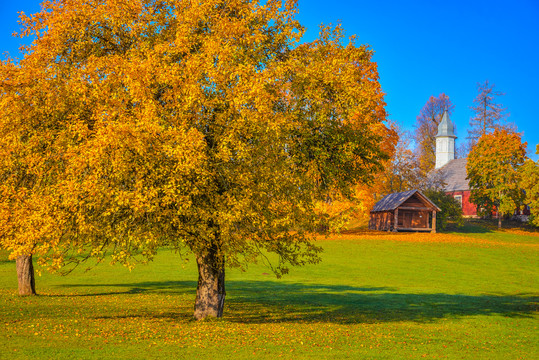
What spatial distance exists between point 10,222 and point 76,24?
6776 millimetres

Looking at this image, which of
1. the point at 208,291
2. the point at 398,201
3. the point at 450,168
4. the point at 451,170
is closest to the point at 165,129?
the point at 208,291

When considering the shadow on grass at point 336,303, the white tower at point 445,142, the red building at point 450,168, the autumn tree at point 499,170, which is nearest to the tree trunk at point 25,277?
the shadow on grass at point 336,303

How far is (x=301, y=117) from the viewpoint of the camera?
18.1 m

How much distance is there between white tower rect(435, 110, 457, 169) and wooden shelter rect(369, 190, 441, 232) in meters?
42.5

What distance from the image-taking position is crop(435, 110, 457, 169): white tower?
105750 mm

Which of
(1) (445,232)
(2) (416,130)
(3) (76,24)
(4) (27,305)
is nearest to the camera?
(3) (76,24)

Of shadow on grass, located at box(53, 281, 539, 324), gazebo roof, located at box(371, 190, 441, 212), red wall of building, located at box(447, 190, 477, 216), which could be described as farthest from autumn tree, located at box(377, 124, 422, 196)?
shadow on grass, located at box(53, 281, 539, 324)

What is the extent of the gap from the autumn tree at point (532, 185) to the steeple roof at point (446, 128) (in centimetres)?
4181

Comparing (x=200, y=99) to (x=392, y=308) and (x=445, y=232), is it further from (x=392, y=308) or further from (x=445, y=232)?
(x=445, y=232)

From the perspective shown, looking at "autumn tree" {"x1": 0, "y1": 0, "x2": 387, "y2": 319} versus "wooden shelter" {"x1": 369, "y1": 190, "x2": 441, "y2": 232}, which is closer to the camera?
"autumn tree" {"x1": 0, "y1": 0, "x2": 387, "y2": 319}

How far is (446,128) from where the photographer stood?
10569cm

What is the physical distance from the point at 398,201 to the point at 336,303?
128ft

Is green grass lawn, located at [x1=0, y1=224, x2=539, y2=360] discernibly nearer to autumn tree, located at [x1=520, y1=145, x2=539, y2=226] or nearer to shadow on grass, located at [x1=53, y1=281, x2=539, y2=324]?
shadow on grass, located at [x1=53, y1=281, x2=539, y2=324]

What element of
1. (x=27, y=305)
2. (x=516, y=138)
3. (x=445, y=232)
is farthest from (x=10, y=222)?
(x=516, y=138)
